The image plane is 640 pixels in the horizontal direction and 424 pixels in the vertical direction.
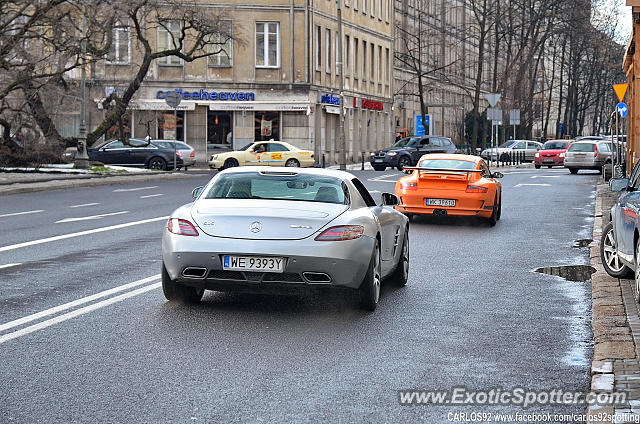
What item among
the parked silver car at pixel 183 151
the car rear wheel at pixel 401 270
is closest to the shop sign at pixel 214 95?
the parked silver car at pixel 183 151

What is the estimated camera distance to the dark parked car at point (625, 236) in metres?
11.2

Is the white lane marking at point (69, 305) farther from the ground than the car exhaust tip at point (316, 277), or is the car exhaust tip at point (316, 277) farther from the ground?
the car exhaust tip at point (316, 277)

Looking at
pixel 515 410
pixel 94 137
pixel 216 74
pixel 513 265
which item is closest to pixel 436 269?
pixel 513 265

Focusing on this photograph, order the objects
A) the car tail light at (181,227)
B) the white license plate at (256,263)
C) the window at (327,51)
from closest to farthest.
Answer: the white license plate at (256,263) < the car tail light at (181,227) < the window at (327,51)

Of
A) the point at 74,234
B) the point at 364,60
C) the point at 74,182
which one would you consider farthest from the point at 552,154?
the point at 74,234

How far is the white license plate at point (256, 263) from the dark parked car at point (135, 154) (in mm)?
43392

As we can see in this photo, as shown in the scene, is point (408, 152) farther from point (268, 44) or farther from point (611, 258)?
point (611, 258)

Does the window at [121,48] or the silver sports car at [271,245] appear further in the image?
the window at [121,48]

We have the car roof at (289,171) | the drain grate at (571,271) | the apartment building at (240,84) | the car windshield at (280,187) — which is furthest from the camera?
the apartment building at (240,84)

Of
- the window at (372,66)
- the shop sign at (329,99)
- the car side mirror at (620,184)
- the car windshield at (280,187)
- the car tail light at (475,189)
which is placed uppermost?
the window at (372,66)

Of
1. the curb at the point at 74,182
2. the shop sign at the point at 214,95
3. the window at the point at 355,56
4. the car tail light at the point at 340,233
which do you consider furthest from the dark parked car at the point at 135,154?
the car tail light at the point at 340,233

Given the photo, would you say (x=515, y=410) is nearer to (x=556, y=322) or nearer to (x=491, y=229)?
(x=556, y=322)

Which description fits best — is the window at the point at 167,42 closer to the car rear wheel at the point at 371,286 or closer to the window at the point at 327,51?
the window at the point at 327,51

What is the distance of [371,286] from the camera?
33.8 ft
